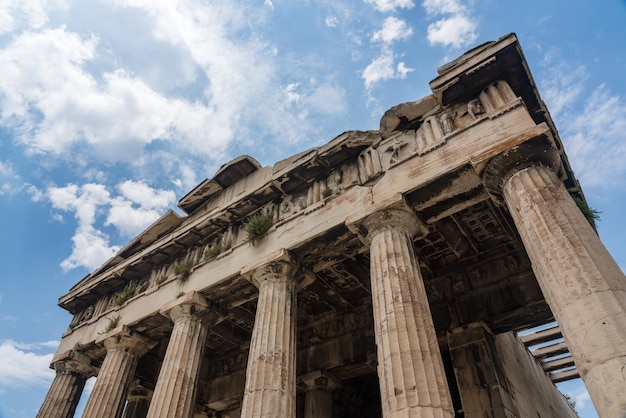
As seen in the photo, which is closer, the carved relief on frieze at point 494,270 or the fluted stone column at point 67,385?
the carved relief on frieze at point 494,270

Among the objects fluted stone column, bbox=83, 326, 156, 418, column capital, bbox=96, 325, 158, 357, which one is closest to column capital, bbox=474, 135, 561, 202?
column capital, bbox=96, 325, 158, 357

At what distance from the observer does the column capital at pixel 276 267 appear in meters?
9.88

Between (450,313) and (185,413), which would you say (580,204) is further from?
(185,413)

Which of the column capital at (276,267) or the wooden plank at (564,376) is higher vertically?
the wooden plank at (564,376)

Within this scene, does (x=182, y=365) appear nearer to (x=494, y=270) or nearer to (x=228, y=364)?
(x=228, y=364)

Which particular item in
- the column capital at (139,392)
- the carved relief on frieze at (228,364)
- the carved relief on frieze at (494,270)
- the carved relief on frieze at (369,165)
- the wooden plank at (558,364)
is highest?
the carved relief on frieze at (369,165)

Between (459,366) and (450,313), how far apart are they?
Result: 1453mm

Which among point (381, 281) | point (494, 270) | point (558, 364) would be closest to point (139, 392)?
point (381, 281)

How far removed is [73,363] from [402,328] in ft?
41.1

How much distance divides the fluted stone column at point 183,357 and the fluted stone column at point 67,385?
194 inches

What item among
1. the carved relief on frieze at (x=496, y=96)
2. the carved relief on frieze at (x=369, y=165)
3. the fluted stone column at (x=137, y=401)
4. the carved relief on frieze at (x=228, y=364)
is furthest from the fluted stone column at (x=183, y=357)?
the carved relief on frieze at (x=496, y=96)

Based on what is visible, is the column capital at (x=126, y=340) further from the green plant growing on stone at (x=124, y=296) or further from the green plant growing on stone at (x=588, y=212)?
the green plant growing on stone at (x=588, y=212)

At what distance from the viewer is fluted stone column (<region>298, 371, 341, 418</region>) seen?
39.9ft

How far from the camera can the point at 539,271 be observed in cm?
610
